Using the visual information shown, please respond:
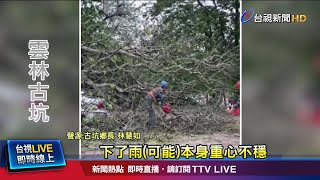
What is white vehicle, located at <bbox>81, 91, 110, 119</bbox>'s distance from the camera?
119 inches

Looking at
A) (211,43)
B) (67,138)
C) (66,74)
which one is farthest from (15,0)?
(211,43)

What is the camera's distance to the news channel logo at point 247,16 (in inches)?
116

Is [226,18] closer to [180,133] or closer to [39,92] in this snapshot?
[180,133]

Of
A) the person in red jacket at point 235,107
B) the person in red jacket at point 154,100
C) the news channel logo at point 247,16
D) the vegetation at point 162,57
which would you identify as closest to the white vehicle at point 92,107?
the vegetation at point 162,57

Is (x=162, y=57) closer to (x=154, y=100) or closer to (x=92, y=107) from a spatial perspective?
(x=154, y=100)

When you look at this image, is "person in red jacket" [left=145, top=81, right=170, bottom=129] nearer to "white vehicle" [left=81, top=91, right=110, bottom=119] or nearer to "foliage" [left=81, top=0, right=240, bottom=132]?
"foliage" [left=81, top=0, right=240, bottom=132]

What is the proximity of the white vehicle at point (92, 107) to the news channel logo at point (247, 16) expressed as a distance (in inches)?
52.3

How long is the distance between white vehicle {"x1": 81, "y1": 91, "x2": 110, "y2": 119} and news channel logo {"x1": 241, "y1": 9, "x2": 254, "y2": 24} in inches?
52.3

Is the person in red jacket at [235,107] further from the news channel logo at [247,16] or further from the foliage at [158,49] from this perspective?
the news channel logo at [247,16]

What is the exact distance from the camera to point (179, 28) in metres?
3.10

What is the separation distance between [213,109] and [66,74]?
1244mm

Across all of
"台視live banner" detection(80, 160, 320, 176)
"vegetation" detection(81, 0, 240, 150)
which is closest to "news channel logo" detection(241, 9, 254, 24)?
"vegetation" detection(81, 0, 240, 150)

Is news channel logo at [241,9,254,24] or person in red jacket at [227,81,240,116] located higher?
news channel logo at [241,9,254,24]

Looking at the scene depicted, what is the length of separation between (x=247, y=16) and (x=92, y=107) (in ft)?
4.81
